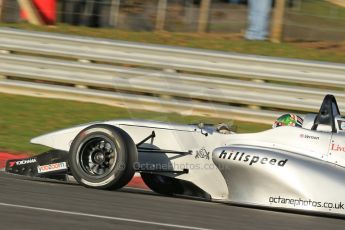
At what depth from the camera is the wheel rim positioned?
8.42 m

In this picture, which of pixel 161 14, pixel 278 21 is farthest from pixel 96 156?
pixel 161 14

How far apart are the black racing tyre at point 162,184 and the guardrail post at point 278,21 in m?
5.14

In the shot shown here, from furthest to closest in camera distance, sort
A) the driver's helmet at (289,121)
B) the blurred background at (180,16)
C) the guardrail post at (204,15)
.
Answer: the blurred background at (180,16) → the guardrail post at (204,15) → the driver's helmet at (289,121)

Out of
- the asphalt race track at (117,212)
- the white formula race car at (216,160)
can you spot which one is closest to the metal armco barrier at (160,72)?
the white formula race car at (216,160)

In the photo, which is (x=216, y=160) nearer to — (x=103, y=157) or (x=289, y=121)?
(x=289, y=121)

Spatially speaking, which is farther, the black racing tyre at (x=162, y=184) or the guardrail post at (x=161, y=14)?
the guardrail post at (x=161, y=14)

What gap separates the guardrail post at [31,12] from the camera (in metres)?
14.9

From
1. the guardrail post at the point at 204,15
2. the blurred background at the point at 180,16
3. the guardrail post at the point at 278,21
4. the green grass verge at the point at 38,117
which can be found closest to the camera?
the green grass verge at the point at 38,117

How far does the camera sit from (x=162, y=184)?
8.94 meters

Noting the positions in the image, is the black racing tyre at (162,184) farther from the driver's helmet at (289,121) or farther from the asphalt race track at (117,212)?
the driver's helmet at (289,121)

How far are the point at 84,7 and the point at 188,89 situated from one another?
3625 millimetres

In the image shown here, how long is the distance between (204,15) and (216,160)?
6192 mm

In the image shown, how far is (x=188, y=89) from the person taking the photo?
12.2 m

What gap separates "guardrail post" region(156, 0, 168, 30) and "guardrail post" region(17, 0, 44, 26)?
193 cm
